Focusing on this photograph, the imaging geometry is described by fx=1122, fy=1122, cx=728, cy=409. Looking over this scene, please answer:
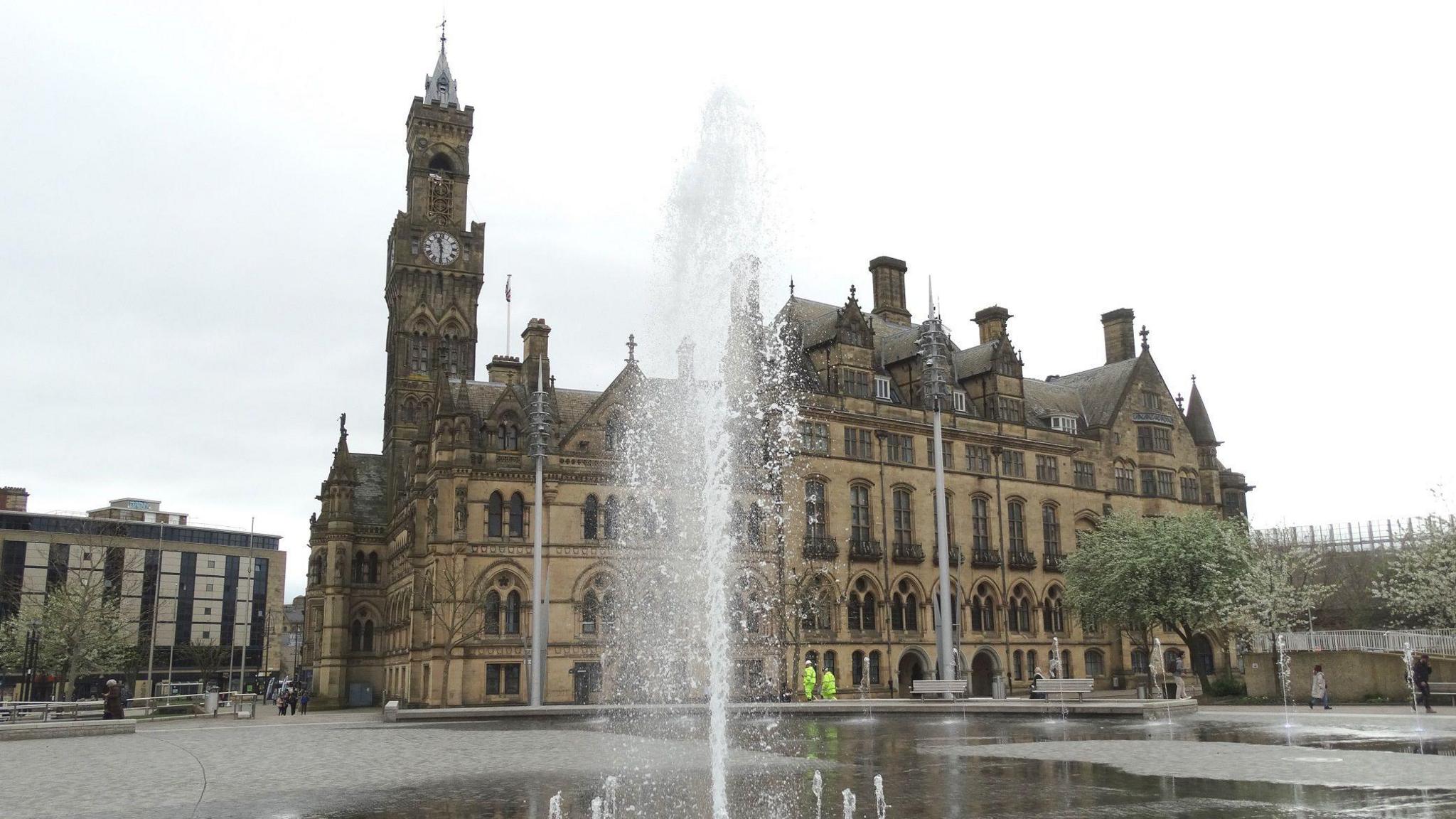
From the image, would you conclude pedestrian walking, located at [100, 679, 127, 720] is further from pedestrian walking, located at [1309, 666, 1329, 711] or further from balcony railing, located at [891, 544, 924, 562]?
pedestrian walking, located at [1309, 666, 1329, 711]

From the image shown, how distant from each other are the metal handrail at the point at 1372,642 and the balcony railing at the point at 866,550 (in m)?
17.5

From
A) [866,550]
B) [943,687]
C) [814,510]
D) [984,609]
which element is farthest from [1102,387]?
[943,687]

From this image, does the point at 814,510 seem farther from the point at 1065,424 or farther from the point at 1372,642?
the point at 1372,642

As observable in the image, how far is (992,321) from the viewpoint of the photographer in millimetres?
67750

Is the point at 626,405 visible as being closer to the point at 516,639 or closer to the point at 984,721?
the point at 516,639

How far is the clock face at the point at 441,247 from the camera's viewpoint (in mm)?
76188

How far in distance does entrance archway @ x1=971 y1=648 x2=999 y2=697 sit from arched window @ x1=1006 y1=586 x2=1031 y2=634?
86.9 inches

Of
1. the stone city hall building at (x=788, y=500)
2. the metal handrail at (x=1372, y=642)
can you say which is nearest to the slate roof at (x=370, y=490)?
the stone city hall building at (x=788, y=500)

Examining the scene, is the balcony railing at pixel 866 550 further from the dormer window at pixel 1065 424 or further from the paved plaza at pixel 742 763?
the paved plaza at pixel 742 763

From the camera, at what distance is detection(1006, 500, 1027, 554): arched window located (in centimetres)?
6122

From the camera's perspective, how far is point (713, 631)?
57.1 ft

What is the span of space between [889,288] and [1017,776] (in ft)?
170

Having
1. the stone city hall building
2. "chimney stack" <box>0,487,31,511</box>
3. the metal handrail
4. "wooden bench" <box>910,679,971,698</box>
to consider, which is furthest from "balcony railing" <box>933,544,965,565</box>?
"chimney stack" <box>0,487,31,511</box>

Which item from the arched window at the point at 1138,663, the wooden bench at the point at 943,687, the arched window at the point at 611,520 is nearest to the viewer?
the wooden bench at the point at 943,687
